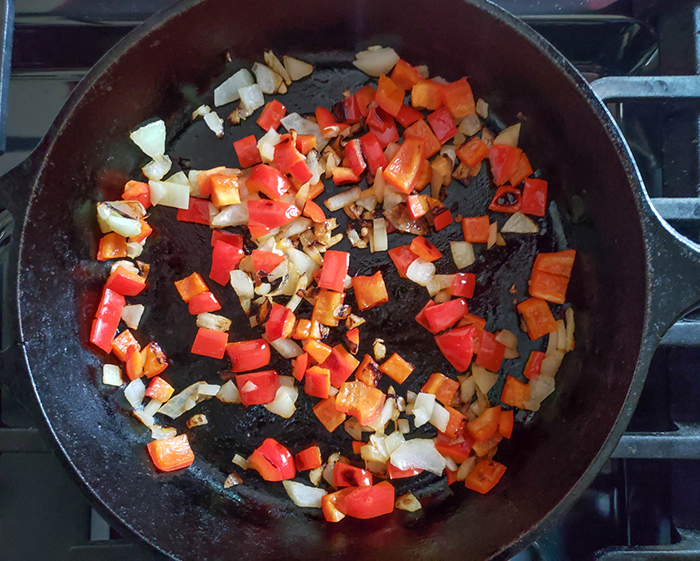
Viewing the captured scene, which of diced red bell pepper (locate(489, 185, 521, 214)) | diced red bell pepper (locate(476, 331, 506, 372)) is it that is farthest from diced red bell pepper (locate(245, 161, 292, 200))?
diced red bell pepper (locate(476, 331, 506, 372))

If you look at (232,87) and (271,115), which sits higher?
(232,87)

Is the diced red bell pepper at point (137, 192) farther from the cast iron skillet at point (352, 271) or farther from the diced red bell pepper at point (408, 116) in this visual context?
the diced red bell pepper at point (408, 116)

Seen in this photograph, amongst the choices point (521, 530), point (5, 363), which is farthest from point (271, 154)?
point (521, 530)

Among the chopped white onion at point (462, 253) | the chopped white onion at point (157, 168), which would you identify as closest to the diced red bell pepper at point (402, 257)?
the chopped white onion at point (462, 253)

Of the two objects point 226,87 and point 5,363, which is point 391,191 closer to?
point 226,87

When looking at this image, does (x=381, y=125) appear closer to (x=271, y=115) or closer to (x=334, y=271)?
(x=271, y=115)

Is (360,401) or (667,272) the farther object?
(360,401)

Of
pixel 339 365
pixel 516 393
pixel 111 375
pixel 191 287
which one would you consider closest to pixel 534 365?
pixel 516 393

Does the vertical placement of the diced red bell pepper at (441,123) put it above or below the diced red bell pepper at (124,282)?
above
